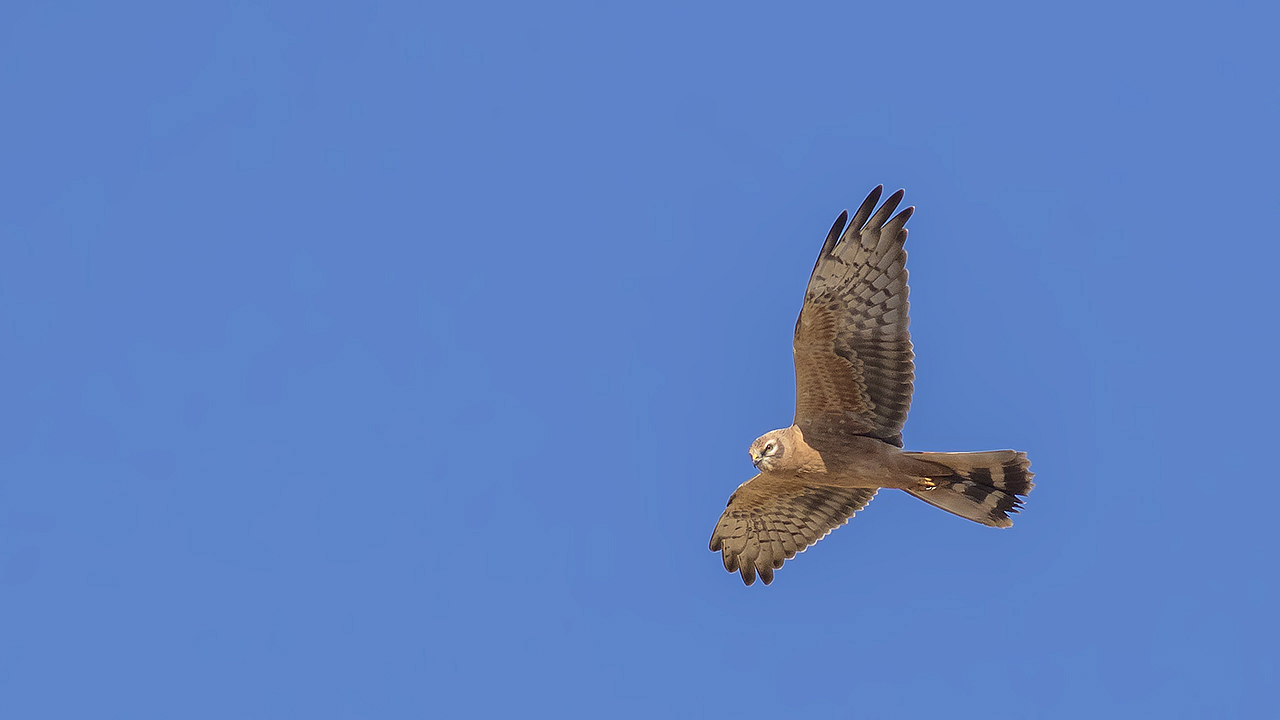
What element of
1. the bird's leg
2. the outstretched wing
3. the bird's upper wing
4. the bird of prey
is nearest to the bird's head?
the bird of prey

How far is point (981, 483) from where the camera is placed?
12047mm

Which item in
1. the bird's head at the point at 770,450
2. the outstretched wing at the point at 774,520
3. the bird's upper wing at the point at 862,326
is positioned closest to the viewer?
the bird's upper wing at the point at 862,326

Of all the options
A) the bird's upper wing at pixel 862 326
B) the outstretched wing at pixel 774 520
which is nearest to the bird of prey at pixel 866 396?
the bird's upper wing at pixel 862 326

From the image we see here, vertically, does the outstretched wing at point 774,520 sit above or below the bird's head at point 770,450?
above

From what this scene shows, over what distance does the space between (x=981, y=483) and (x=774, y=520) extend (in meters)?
2.48

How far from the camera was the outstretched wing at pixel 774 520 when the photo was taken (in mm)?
13492

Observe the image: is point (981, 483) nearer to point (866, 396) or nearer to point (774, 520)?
point (866, 396)

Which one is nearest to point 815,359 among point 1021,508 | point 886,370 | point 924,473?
point 886,370

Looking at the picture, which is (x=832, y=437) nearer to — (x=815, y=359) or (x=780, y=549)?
(x=815, y=359)

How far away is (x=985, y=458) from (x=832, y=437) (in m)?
1.36

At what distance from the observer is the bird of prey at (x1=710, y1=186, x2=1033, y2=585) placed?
38.5 feet

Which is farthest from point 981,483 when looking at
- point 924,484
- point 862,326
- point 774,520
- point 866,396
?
point 774,520

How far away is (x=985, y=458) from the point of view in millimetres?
11883

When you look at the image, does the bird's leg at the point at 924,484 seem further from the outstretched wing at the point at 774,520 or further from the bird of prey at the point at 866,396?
the outstretched wing at the point at 774,520
